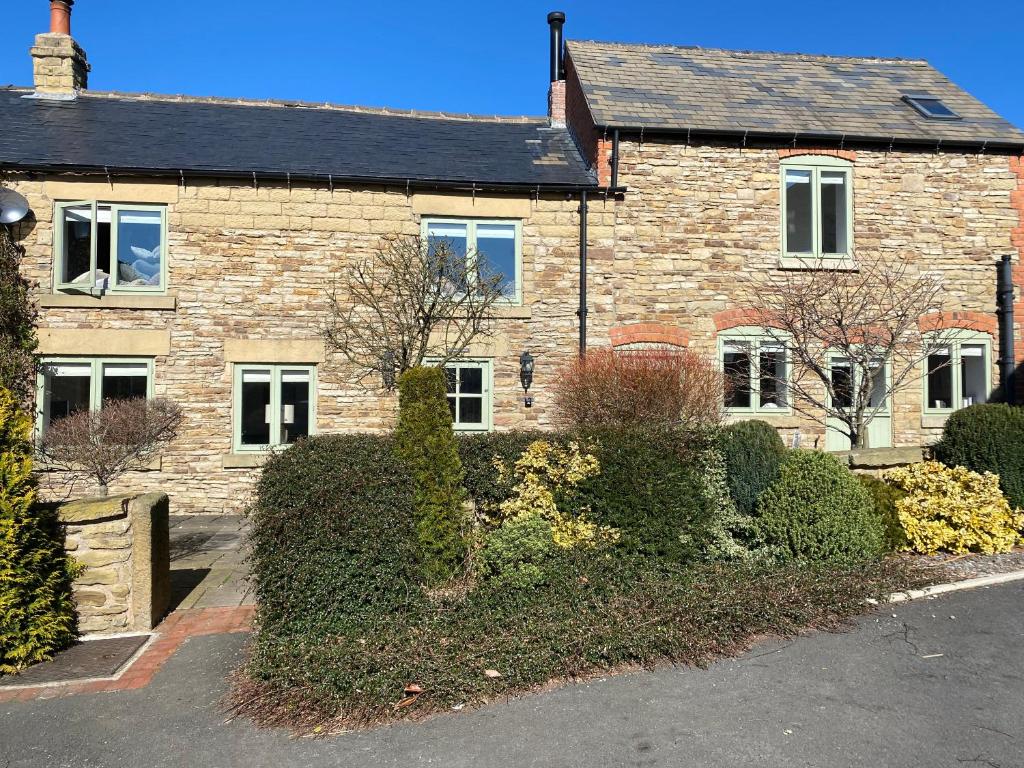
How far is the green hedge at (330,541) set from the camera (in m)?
4.64

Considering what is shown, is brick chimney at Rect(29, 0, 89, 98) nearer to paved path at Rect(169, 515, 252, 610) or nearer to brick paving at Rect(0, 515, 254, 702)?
paved path at Rect(169, 515, 252, 610)

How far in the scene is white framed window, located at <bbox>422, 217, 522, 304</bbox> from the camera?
11.6m

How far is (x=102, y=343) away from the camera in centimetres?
1070

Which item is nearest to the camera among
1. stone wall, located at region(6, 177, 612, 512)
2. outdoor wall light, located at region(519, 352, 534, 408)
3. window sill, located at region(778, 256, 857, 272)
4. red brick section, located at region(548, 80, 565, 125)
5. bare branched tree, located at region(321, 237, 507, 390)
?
bare branched tree, located at region(321, 237, 507, 390)

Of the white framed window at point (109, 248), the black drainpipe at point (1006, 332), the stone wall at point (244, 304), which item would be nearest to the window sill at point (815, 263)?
the black drainpipe at point (1006, 332)

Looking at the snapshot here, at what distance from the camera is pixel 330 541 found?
472cm

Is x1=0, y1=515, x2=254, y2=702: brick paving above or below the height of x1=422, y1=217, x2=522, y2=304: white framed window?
below

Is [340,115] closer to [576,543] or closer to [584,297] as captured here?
[584,297]

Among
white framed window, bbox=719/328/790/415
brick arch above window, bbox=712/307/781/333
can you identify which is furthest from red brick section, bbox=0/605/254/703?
brick arch above window, bbox=712/307/781/333

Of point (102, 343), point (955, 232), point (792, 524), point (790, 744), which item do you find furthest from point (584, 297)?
point (790, 744)

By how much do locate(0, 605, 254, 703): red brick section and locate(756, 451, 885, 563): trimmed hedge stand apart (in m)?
4.71

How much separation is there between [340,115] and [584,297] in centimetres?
678

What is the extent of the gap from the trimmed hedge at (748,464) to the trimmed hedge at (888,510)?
1013 mm

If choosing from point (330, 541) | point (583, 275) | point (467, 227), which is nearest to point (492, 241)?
point (467, 227)
